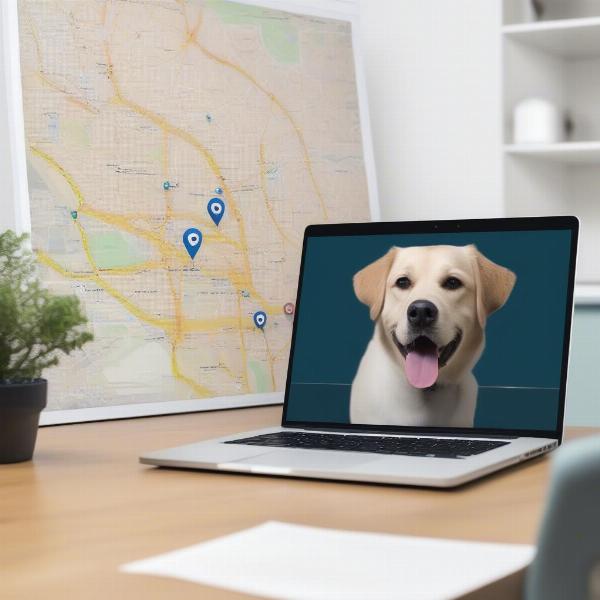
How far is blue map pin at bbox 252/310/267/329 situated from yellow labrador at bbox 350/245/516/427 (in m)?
0.41

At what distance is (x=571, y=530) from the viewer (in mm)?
401

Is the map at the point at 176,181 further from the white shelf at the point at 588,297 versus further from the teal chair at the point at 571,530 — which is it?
the teal chair at the point at 571,530

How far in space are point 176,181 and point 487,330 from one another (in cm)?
59

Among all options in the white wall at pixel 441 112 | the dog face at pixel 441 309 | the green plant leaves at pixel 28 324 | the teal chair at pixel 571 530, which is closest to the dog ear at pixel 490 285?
the dog face at pixel 441 309

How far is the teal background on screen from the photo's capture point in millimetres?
1136

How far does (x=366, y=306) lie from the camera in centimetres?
125

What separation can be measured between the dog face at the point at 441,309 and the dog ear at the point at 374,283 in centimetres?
2

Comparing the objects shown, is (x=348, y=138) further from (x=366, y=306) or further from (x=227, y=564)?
(x=227, y=564)

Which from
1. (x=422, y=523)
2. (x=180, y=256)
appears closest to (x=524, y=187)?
(x=180, y=256)

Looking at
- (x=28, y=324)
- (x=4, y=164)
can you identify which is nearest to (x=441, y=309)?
(x=28, y=324)

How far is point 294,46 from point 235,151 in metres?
0.25

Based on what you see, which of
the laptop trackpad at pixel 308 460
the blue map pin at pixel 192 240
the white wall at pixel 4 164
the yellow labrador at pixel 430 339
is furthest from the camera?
the blue map pin at pixel 192 240

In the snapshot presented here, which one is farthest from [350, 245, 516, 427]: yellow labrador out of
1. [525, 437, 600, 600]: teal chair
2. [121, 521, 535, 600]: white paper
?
[525, 437, 600, 600]: teal chair

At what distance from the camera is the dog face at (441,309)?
1170mm
